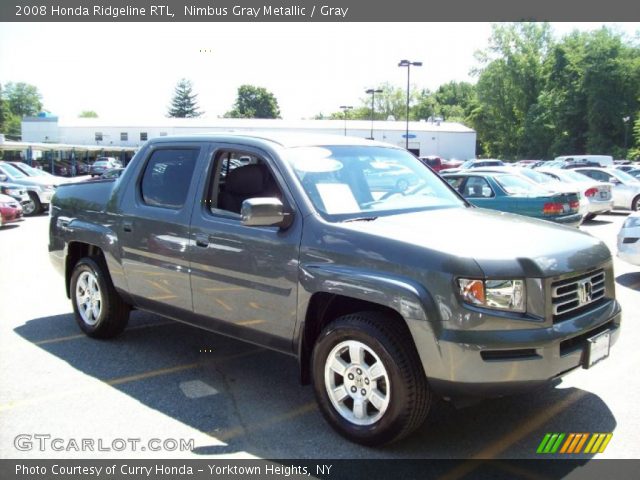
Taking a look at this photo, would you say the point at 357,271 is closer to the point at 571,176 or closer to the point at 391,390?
the point at 391,390

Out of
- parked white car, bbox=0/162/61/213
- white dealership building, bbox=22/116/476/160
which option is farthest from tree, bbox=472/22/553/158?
parked white car, bbox=0/162/61/213

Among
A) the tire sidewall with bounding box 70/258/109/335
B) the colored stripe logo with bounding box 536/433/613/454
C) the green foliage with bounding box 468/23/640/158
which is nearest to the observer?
the colored stripe logo with bounding box 536/433/613/454

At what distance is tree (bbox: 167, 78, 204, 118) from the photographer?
121 m

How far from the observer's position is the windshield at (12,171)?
19906 mm

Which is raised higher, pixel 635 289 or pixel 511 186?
pixel 511 186

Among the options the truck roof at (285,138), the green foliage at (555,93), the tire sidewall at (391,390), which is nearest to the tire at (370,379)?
the tire sidewall at (391,390)

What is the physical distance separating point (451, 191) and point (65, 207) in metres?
3.90

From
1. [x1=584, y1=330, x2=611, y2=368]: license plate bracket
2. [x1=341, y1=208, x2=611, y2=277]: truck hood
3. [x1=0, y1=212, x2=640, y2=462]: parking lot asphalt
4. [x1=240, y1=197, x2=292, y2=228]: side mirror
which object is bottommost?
[x1=0, y1=212, x2=640, y2=462]: parking lot asphalt

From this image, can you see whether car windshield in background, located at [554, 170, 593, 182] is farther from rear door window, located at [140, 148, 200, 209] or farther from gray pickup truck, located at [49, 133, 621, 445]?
rear door window, located at [140, 148, 200, 209]

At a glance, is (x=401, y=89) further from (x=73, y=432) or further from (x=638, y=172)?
(x=73, y=432)

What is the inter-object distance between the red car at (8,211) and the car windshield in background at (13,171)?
4.10 metres

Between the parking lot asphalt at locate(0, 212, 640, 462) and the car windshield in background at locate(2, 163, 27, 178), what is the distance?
15616mm

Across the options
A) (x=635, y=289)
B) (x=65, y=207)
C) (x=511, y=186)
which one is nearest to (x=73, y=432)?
(x=65, y=207)

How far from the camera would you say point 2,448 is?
12.3 feet
